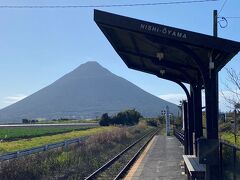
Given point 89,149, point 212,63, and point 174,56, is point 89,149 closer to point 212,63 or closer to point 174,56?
point 174,56

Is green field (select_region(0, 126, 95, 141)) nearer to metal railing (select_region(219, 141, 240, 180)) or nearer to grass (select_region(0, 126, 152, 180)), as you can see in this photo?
grass (select_region(0, 126, 152, 180))

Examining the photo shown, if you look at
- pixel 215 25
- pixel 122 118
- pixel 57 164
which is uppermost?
pixel 122 118

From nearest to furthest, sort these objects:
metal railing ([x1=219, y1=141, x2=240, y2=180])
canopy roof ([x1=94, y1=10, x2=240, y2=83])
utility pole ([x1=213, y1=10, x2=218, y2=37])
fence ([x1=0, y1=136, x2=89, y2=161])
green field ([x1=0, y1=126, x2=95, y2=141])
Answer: metal railing ([x1=219, y1=141, x2=240, y2=180])
canopy roof ([x1=94, y1=10, x2=240, y2=83])
utility pole ([x1=213, y1=10, x2=218, y2=37])
fence ([x1=0, y1=136, x2=89, y2=161])
green field ([x1=0, y1=126, x2=95, y2=141])

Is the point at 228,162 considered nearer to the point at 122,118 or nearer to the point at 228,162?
the point at 228,162

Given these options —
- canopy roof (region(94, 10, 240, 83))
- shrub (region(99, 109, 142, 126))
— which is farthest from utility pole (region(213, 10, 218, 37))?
shrub (region(99, 109, 142, 126))

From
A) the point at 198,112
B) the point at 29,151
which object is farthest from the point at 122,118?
the point at 198,112

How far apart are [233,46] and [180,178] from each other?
7143mm

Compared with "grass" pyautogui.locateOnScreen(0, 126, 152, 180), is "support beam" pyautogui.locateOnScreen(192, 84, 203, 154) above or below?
above

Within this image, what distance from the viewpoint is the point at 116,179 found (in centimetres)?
1709

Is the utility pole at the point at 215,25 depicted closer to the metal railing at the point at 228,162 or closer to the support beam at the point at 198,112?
the support beam at the point at 198,112

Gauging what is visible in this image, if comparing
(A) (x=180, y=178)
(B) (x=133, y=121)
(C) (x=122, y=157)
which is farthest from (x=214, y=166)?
(B) (x=133, y=121)

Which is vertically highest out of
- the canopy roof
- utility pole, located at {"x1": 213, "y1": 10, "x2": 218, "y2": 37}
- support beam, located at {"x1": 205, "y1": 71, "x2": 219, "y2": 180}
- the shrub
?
the shrub

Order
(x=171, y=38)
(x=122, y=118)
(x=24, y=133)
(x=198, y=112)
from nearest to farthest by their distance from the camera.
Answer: (x=171, y=38) → (x=198, y=112) → (x=24, y=133) → (x=122, y=118)

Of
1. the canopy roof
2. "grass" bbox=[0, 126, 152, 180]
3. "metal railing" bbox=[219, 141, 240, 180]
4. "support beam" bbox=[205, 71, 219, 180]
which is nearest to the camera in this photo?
"metal railing" bbox=[219, 141, 240, 180]
